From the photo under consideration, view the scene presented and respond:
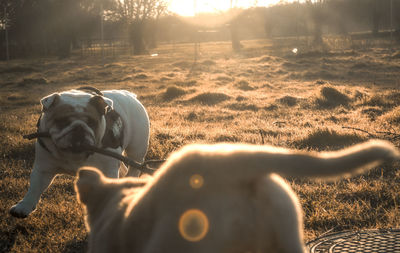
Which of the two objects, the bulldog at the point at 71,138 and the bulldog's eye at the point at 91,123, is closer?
the bulldog at the point at 71,138

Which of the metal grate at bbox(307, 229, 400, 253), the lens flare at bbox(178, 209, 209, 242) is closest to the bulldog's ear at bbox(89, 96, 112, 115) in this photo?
the metal grate at bbox(307, 229, 400, 253)

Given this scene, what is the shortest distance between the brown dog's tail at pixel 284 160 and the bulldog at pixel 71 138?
2544 mm

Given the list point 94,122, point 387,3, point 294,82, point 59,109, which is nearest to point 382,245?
point 94,122

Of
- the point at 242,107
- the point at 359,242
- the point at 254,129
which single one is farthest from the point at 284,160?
the point at 242,107

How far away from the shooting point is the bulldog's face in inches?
142

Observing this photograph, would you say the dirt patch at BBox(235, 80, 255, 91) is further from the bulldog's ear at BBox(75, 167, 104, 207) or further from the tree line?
the tree line

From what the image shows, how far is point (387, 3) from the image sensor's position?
62250mm

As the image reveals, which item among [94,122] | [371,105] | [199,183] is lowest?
[371,105]

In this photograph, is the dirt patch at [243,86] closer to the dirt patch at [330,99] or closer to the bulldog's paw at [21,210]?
the dirt patch at [330,99]

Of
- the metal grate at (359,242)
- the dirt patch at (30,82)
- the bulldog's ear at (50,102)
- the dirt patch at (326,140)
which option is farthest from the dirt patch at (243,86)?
the metal grate at (359,242)

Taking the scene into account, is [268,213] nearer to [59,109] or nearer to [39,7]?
[59,109]

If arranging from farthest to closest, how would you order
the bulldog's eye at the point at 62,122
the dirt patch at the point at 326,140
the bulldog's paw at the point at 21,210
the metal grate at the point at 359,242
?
the dirt patch at the point at 326,140
the bulldog's paw at the point at 21,210
the bulldog's eye at the point at 62,122
the metal grate at the point at 359,242

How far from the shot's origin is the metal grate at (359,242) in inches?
117

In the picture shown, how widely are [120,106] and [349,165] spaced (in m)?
3.92
